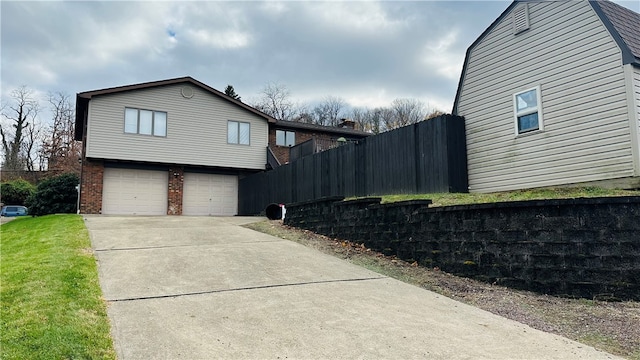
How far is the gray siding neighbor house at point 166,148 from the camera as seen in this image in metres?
17.4

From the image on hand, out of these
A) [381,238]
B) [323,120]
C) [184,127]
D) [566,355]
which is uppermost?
[323,120]

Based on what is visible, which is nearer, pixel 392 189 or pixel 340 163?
pixel 392 189

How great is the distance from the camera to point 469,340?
3.96 meters

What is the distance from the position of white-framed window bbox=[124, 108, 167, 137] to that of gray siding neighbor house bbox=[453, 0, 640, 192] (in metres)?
12.9

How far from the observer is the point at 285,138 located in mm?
22156

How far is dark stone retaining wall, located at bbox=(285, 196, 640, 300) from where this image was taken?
5.07m

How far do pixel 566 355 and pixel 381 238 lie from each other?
15.0 ft

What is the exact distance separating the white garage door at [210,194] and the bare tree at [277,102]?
22.9 meters

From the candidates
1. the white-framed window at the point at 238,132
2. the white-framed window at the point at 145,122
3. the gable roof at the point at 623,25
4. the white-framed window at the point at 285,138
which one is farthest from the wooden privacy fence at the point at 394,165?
the white-framed window at the point at 145,122

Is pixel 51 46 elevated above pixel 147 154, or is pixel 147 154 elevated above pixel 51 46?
pixel 51 46

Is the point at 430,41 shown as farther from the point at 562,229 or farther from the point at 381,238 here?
the point at 562,229

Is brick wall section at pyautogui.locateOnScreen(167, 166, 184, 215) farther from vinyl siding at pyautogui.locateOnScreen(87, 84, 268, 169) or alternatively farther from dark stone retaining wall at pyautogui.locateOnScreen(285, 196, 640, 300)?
dark stone retaining wall at pyautogui.locateOnScreen(285, 196, 640, 300)

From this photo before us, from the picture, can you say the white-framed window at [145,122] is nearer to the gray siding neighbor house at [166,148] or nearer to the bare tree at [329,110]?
the gray siding neighbor house at [166,148]

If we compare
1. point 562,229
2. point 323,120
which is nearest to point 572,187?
point 562,229
